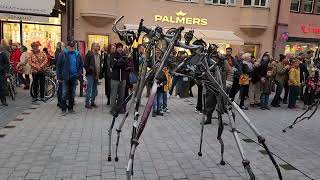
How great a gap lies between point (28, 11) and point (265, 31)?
13791 mm

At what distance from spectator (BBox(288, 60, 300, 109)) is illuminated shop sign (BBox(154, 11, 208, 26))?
32.4 ft

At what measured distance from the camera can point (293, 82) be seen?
11.8 meters

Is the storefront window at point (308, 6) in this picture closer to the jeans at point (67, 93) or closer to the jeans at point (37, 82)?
the jeans at point (37, 82)

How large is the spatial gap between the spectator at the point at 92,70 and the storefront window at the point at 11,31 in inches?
416

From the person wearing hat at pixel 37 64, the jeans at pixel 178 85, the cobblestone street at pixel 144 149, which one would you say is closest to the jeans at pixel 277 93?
the cobblestone street at pixel 144 149

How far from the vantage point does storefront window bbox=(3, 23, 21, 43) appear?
18.8 m

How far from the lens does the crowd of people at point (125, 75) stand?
30.1 feet

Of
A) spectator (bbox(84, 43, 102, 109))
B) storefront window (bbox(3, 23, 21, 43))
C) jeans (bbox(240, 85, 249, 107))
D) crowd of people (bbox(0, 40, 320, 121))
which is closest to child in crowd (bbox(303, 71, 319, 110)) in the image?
crowd of people (bbox(0, 40, 320, 121))

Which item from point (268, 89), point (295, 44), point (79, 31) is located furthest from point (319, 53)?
point (79, 31)

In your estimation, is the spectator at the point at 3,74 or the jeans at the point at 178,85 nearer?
the spectator at the point at 3,74

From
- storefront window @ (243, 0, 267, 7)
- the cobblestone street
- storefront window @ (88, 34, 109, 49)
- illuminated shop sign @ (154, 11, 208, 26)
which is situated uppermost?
storefront window @ (243, 0, 267, 7)

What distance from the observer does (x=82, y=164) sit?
5.40 m

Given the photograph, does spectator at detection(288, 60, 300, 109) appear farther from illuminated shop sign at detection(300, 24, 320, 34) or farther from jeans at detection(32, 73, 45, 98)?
illuminated shop sign at detection(300, 24, 320, 34)

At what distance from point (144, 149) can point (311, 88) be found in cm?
797
